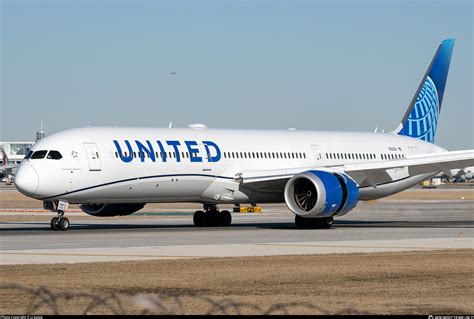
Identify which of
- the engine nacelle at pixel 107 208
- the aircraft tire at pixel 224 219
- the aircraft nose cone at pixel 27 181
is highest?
the aircraft nose cone at pixel 27 181

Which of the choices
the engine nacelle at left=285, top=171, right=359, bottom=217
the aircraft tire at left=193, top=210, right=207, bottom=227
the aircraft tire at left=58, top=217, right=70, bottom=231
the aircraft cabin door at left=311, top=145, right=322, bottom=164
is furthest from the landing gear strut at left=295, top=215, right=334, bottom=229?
the aircraft tire at left=58, top=217, right=70, bottom=231

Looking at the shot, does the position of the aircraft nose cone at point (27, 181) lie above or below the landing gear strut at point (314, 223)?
above

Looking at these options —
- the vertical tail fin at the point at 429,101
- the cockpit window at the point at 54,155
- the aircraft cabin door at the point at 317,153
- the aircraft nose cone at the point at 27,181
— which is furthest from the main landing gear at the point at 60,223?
the vertical tail fin at the point at 429,101

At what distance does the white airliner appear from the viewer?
35.7 m

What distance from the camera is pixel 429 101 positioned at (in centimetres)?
5244

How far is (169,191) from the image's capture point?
3806 cm

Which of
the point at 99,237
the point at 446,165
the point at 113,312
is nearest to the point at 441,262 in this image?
the point at 113,312

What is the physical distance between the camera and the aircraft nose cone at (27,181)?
3441 cm

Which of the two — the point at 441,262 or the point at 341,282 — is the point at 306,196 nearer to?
the point at 441,262

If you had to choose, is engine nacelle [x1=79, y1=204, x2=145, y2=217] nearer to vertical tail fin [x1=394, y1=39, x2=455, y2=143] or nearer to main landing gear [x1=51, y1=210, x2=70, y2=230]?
main landing gear [x1=51, y1=210, x2=70, y2=230]

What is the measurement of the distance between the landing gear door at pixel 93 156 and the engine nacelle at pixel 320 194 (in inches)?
287

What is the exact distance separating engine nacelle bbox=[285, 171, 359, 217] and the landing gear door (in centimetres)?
728

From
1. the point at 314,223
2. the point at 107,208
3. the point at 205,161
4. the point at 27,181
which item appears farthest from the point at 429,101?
the point at 27,181

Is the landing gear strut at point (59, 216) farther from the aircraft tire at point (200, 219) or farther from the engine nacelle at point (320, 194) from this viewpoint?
the engine nacelle at point (320, 194)
